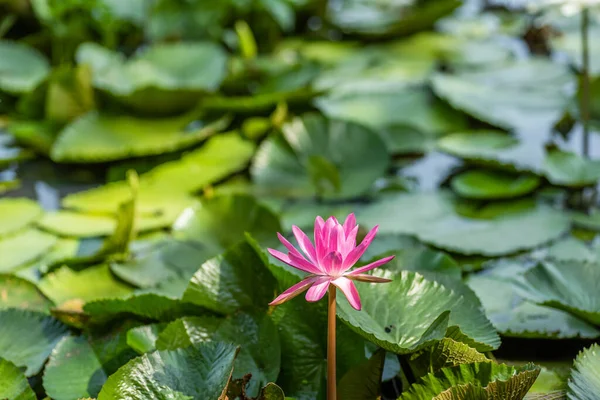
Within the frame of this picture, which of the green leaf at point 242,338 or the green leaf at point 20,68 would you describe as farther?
the green leaf at point 20,68

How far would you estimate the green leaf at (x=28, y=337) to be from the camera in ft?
2.89

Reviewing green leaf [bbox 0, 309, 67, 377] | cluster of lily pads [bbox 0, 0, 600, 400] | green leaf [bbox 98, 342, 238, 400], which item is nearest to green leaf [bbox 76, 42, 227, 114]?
cluster of lily pads [bbox 0, 0, 600, 400]

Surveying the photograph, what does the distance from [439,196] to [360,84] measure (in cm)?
64

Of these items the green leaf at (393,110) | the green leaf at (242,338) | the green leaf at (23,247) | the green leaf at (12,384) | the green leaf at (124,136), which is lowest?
the green leaf at (23,247)

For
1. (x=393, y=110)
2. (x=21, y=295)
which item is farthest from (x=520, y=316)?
(x=393, y=110)

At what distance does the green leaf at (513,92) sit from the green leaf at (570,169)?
258 millimetres

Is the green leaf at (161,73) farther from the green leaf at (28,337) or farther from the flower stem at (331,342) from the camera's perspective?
the flower stem at (331,342)

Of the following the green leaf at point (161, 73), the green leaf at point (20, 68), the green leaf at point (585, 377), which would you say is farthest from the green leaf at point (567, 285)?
the green leaf at point (20, 68)

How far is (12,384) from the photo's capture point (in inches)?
29.9

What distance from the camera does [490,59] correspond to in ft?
6.80

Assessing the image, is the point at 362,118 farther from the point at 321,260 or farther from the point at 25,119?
the point at 321,260

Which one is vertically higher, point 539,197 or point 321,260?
point 321,260

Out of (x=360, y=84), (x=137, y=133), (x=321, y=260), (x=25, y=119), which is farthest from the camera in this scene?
(x=360, y=84)

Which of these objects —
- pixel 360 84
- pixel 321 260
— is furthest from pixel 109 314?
pixel 360 84
